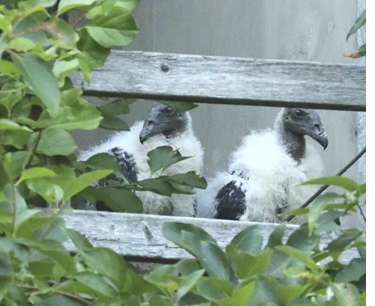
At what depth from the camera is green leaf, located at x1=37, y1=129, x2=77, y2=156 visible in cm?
73

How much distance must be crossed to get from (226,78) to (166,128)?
80 centimetres

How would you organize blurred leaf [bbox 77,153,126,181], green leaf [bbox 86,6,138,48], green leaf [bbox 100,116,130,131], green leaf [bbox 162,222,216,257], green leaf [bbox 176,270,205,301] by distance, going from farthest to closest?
green leaf [bbox 100,116,130,131]
blurred leaf [bbox 77,153,126,181]
green leaf [bbox 86,6,138,48]
green leaf [bbox 162,222,216,257]
green leaf [bbox 176,270,205,301]

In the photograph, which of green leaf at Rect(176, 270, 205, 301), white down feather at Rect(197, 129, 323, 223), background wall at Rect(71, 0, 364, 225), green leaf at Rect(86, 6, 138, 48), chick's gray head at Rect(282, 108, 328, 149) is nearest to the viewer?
green leaf at Rect(176, 270, 205, 301)

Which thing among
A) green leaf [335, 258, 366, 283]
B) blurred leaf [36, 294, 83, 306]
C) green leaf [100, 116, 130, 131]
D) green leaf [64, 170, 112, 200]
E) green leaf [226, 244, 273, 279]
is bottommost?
blurred leaf [36, 294, 83, 306]

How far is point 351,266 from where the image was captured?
0.64 metres

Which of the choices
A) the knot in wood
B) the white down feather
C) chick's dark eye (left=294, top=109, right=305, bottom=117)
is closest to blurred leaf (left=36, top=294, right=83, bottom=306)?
the knot in wood

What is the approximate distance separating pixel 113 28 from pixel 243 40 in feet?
5.41

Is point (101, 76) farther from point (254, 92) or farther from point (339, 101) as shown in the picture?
point (339, 101)

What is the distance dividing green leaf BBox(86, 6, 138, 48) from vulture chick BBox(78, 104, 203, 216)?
0.71 metres

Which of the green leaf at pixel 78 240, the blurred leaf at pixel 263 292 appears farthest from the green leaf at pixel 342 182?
the green leaf at pixel 78 240

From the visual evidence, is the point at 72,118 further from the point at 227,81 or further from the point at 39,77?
the point at 227,81

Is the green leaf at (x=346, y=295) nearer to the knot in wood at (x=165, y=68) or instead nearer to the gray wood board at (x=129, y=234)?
the gray wood board at (x=129, y=234)

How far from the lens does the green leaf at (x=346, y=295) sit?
56cm

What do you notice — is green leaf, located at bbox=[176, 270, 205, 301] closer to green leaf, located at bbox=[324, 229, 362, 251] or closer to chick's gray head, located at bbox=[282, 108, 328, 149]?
green leaf, located at bbox=[324, 229, 362, 251]
